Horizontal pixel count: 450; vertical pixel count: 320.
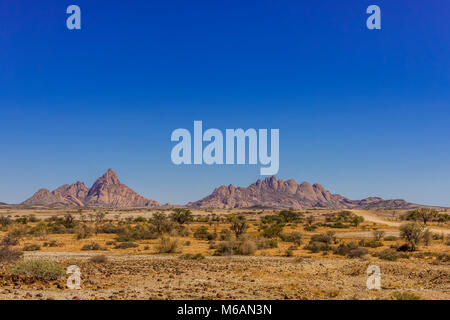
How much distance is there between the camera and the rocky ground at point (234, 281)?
516 inches

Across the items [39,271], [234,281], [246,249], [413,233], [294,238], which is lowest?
[294,238]

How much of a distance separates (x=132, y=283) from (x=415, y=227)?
26865mm

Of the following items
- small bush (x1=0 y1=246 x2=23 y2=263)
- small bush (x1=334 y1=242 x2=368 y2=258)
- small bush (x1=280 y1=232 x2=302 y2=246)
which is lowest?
small bush (x1=280 y1=232 x2=302 y2=246)

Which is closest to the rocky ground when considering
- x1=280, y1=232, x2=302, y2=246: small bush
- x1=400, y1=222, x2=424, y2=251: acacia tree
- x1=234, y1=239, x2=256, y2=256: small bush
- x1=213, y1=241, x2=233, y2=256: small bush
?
x1=213, y1=241, x2=233, y2=256: small bush

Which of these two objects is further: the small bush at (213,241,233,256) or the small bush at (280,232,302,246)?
the small bush at (280,232,302,246)

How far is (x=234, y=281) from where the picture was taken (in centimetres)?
1617

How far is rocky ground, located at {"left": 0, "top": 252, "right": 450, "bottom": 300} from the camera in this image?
1311 centimetres

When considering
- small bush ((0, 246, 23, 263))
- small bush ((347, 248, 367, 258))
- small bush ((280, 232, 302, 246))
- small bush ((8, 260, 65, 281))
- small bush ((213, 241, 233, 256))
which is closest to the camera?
small bush ((8, 260, 65, 281))

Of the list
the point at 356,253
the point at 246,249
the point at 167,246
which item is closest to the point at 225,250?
the point at 246,249

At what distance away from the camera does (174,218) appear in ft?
185

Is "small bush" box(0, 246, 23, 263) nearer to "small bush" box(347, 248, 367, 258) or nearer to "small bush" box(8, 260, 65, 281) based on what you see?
"small bush" box(8, 260, 65, 281)

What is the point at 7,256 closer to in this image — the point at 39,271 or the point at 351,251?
the point at 39,271

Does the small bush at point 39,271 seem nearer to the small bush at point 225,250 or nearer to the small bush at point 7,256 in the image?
the small bush at point 7,256

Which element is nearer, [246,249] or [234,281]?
[234,281]
